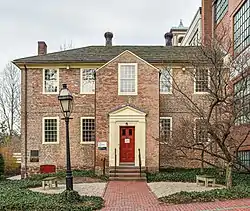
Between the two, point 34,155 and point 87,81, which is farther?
point 87,81

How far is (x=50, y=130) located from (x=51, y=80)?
Result: 10.6ft

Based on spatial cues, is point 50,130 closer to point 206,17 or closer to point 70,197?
point 70,197

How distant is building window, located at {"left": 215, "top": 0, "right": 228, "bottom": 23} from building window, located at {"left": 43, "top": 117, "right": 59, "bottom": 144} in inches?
561

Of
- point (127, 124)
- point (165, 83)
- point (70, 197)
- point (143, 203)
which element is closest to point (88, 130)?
point (127, 124)

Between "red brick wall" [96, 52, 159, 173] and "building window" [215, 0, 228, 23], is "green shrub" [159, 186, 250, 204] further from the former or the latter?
"building window" [215, 0, 228, 23]

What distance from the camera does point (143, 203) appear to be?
14977mm

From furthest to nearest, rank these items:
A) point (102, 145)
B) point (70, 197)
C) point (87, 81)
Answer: point (87, 81) → point (102, 145) → point (70, 197)

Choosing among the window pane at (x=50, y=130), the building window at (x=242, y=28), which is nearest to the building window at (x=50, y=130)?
the window pane at (x=50, y=130)

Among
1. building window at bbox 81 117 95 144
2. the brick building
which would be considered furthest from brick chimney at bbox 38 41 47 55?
building window at bbox 81 117 95 144

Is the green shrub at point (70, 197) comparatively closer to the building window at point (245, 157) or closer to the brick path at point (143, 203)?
the brick path at point (143, 203)

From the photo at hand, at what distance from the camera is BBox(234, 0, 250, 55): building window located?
2423cm

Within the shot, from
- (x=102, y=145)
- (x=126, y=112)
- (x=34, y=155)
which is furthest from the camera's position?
(x=34, y=155)

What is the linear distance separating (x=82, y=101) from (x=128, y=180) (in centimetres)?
694

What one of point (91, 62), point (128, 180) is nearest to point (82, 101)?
point (91, 62)
